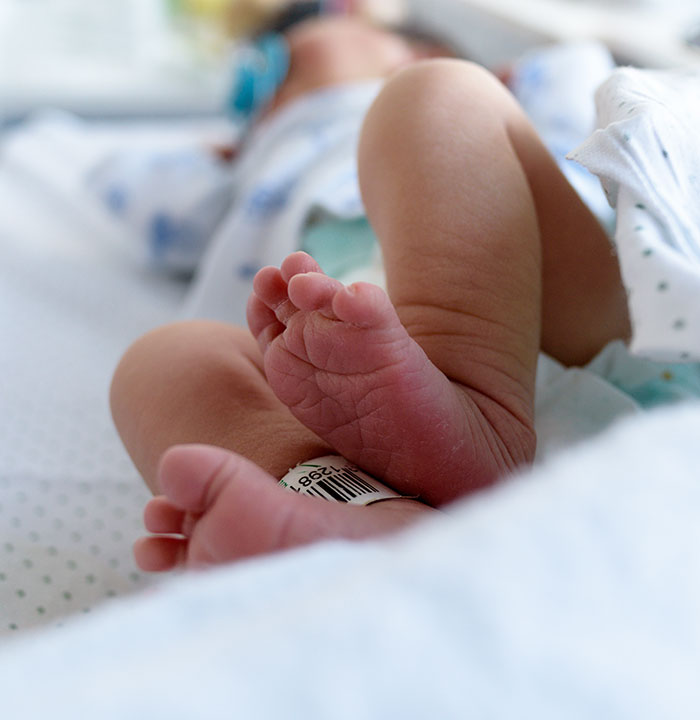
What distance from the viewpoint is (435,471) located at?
446mm

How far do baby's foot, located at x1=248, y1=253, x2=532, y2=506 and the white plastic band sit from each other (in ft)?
0.03

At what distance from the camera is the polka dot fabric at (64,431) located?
0.56 meters

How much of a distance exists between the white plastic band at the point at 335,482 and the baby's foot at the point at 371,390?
0.03ft

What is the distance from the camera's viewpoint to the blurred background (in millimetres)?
1604

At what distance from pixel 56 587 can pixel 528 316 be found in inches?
Answer: 14.5

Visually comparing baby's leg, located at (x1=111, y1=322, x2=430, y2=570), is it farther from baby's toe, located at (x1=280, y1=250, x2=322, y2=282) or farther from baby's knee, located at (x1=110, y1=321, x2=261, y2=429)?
baby's toe, located at (x1=280, y1=250, x2=322, y2=282)

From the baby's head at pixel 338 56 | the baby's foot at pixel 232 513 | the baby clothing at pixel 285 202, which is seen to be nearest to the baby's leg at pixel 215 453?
the baby's foot at pixel 232 513

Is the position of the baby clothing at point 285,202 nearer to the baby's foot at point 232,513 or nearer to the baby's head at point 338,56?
the baby's head at point 338,56

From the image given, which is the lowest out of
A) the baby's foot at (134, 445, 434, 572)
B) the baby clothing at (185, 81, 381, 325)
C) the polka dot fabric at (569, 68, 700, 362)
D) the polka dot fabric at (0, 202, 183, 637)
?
the polka dot fabric at (0, 202, 183, 637)

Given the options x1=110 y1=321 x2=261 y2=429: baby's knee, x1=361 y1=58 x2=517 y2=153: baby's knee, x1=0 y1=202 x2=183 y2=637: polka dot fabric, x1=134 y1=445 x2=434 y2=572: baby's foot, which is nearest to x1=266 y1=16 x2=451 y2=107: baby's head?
x1=0 y1=202 x2=183 y2=637: polka dot fabric

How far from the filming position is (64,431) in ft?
2.43

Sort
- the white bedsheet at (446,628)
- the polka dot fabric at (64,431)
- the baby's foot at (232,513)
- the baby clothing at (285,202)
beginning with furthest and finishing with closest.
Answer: the baby clothing at (285,202)
the polka dot fabric at (64,431)
the baby's foot at (232,513)
the white bedsheet at (446,628)

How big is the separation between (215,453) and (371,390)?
101 mm

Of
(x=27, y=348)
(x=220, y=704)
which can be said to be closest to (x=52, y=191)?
(x=27, y=348)
